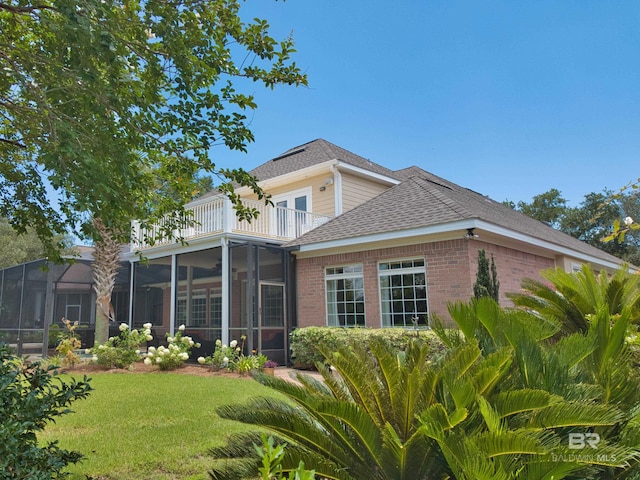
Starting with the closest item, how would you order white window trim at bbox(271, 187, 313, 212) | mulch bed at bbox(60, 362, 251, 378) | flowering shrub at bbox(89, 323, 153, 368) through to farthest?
mulch bed at bbox(60, 362, 251, 378) → flowering shrub at bbox(89, 323, 153, 368) → white window trim at bbox(271, 187, 313, 212)

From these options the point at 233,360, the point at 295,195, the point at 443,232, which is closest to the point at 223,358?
the point at 233,360

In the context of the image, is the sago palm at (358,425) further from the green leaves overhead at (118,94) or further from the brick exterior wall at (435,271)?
the brick exterior wall at (435,271)

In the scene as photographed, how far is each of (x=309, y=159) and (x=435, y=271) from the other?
29.2ft

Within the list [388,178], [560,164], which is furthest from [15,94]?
[560,164]

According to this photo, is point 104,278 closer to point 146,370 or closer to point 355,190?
point 146,370

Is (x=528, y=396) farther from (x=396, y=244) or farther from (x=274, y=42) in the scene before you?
(x=396, y=244)

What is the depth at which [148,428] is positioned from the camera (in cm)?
619

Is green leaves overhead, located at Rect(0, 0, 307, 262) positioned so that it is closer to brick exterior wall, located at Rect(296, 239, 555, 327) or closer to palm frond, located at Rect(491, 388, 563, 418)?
palm frond, located at Rect(491, 388, 563, 418)

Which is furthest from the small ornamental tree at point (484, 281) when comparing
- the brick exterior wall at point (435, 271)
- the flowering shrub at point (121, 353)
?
the flowering shrub at point (121, 353)

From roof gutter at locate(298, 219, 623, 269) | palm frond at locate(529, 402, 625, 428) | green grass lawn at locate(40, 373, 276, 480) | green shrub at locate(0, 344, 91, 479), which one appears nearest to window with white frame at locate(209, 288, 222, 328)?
roof gutter at locate(298, 219, 623, 269)

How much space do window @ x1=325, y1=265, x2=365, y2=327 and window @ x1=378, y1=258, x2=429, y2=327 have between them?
742 mm

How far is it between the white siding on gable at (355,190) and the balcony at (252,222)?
1.09m

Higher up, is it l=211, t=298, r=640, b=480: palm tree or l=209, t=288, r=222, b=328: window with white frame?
l=209, t=288, r=222, b=328: window with white frame

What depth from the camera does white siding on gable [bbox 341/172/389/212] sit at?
679 inches
